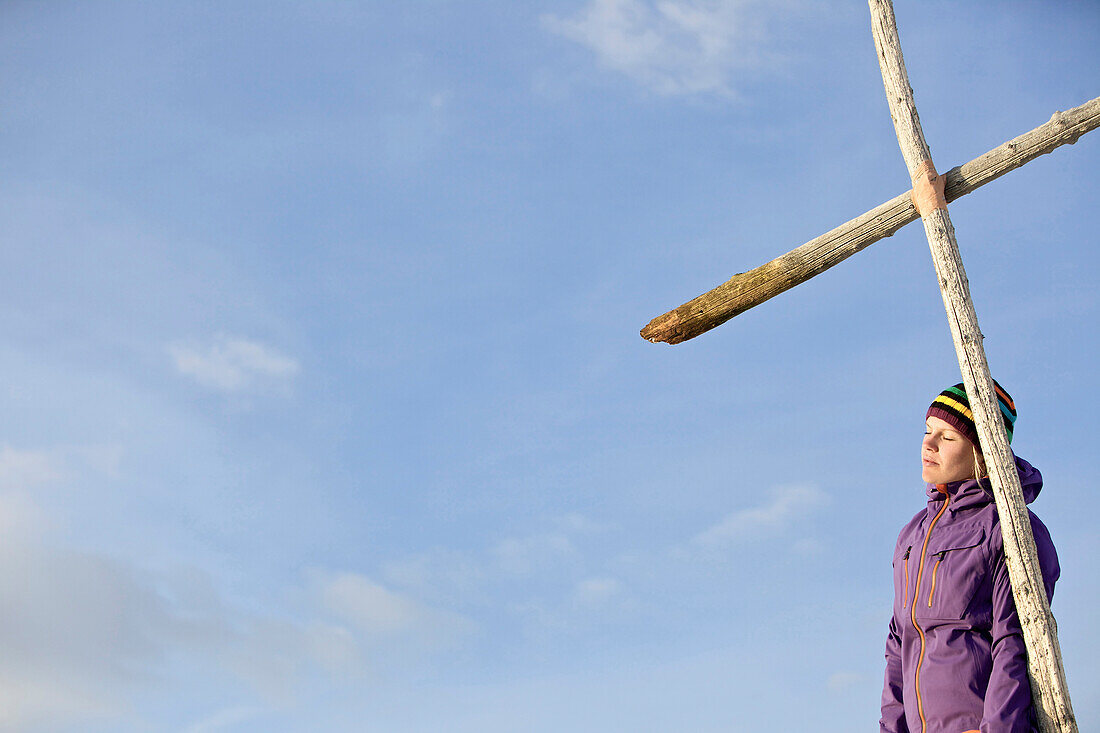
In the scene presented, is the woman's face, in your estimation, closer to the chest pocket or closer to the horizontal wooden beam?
the chest pocket

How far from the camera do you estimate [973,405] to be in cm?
508

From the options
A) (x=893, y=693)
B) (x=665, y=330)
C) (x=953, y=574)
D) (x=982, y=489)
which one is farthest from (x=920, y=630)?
(x=665, y=330)

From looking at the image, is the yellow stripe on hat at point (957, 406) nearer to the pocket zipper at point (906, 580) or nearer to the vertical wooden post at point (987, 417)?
the vertical wooden post at point (987, 417)

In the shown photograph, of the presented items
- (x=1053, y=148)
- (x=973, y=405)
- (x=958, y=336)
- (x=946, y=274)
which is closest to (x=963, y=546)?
(x=973, y=405)

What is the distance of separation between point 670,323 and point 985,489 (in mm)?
1937

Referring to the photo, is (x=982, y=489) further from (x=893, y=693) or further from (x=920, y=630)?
(x=893, y=693)

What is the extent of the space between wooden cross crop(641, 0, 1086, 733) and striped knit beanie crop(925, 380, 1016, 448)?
110mm

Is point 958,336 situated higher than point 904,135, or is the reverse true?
point 904,135

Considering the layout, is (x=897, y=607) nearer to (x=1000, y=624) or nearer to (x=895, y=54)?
(x=1000, y=624)

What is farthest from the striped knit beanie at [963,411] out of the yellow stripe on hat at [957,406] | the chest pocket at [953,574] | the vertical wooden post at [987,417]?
the chest pocket at [953,574]

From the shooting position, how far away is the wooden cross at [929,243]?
510 centimetres

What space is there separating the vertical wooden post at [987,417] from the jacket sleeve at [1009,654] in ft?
0.19

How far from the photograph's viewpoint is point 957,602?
466cm

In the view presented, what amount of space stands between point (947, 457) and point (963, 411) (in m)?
0.27
